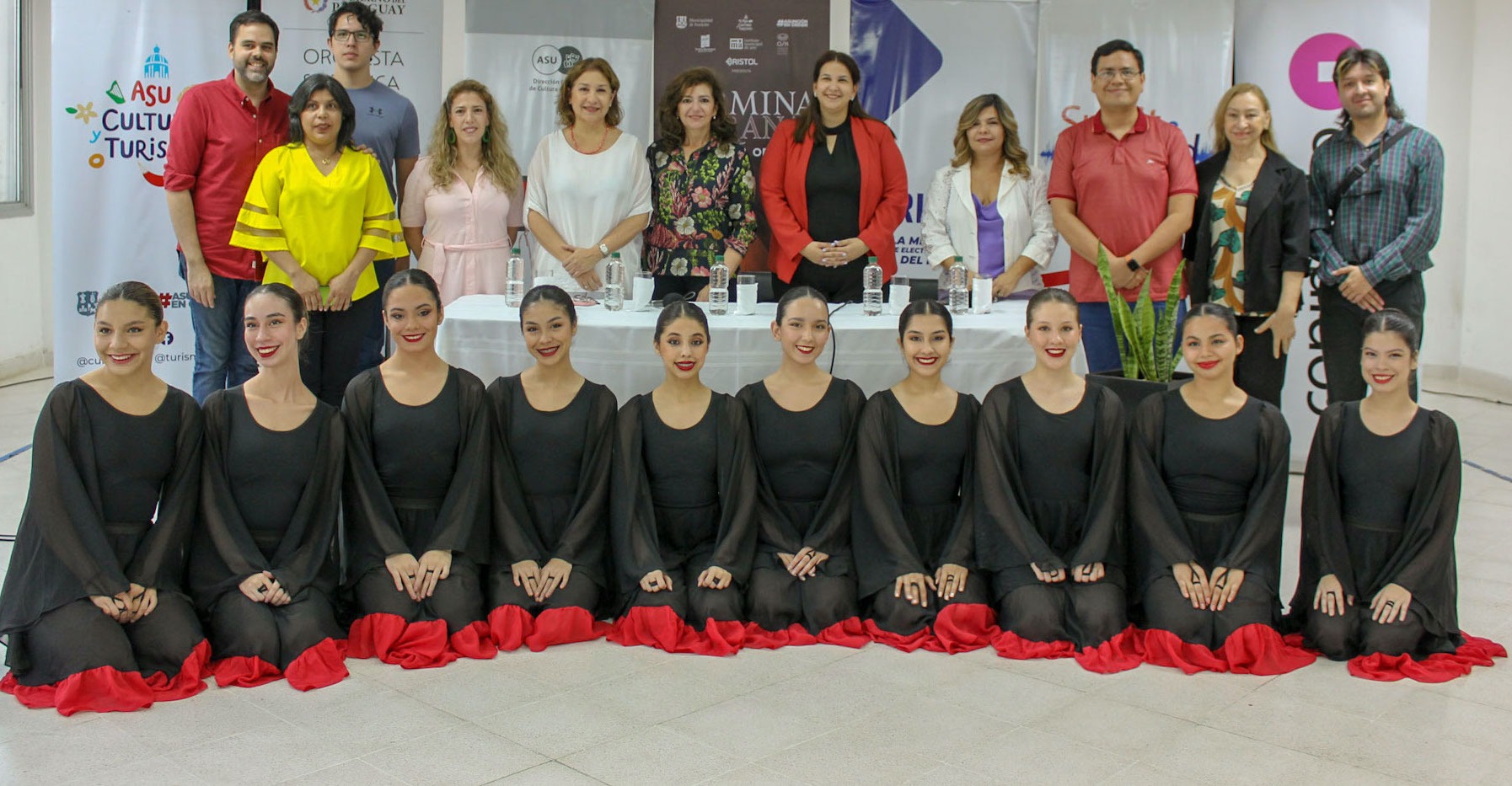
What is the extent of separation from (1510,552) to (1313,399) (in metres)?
1.42

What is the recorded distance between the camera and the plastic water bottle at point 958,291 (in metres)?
4.55

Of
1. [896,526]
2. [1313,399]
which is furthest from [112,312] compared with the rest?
[1313,399]

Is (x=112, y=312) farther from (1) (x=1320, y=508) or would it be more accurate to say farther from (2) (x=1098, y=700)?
(1) (x=1320, y=508)

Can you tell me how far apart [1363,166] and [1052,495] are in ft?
6.06

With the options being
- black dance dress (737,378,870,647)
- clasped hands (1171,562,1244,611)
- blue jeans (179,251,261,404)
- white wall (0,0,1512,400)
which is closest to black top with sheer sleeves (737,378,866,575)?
black dance dress (737,378,870,647)

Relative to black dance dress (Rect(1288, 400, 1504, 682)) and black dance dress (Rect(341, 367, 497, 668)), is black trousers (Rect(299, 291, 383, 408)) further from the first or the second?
black dance dress (Rect(1288, 400, 1504, 682))

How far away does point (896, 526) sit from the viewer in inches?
150

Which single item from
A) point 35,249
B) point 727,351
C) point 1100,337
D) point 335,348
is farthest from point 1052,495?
point 35,249

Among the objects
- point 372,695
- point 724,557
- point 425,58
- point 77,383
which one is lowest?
point 372,695

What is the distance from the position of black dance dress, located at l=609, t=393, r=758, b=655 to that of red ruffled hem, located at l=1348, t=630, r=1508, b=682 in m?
1.62

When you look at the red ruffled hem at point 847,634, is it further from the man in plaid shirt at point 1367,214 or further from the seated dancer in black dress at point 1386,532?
the man in plaid shirt at point 1367,214

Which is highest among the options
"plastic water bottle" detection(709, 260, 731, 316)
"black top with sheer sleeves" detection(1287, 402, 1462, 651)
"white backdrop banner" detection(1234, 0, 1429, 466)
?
"white backdrop banner" detection(1234, 0, 1429, 466)

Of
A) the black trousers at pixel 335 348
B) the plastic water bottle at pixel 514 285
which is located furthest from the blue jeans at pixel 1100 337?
the black trousers at pixel 335 348

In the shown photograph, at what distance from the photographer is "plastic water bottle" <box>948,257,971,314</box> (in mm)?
4555
